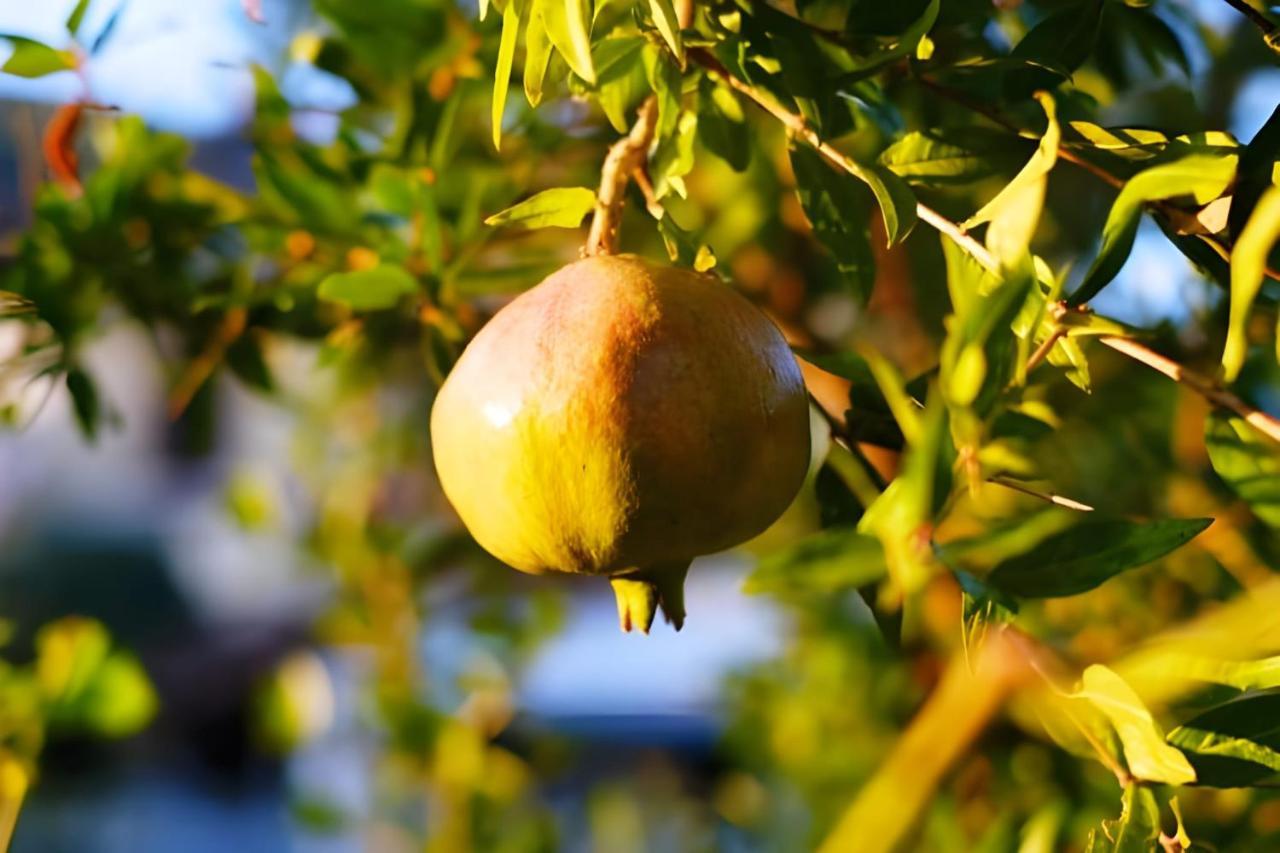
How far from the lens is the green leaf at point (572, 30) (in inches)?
12.7

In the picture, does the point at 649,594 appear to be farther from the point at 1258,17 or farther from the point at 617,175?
the point at 1258,17

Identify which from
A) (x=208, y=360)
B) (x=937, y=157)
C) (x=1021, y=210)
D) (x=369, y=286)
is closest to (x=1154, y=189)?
(x=1021, y=210)

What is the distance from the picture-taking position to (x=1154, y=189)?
0.29 metres

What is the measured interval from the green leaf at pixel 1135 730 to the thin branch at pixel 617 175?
0.64 feet

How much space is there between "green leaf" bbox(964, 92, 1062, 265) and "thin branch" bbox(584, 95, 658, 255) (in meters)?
0.14

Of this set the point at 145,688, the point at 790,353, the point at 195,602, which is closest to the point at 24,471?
the point at 195,602

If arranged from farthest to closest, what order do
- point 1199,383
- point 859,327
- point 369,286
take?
point 859,327
point 369,286
point 1199,383

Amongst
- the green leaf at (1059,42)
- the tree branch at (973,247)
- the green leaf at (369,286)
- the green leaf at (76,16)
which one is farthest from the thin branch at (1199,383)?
the green leaf at (76,16)

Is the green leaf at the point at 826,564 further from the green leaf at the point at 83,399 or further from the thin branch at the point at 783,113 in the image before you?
the green leaf at the point at 83,399

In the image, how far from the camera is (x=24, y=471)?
4.80m

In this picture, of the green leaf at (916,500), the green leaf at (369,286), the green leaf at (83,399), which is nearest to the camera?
the green leaf at (916,500)

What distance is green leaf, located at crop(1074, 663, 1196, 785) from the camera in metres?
0.33

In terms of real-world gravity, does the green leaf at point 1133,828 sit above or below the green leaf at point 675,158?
below

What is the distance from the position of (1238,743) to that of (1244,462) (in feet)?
0.28
